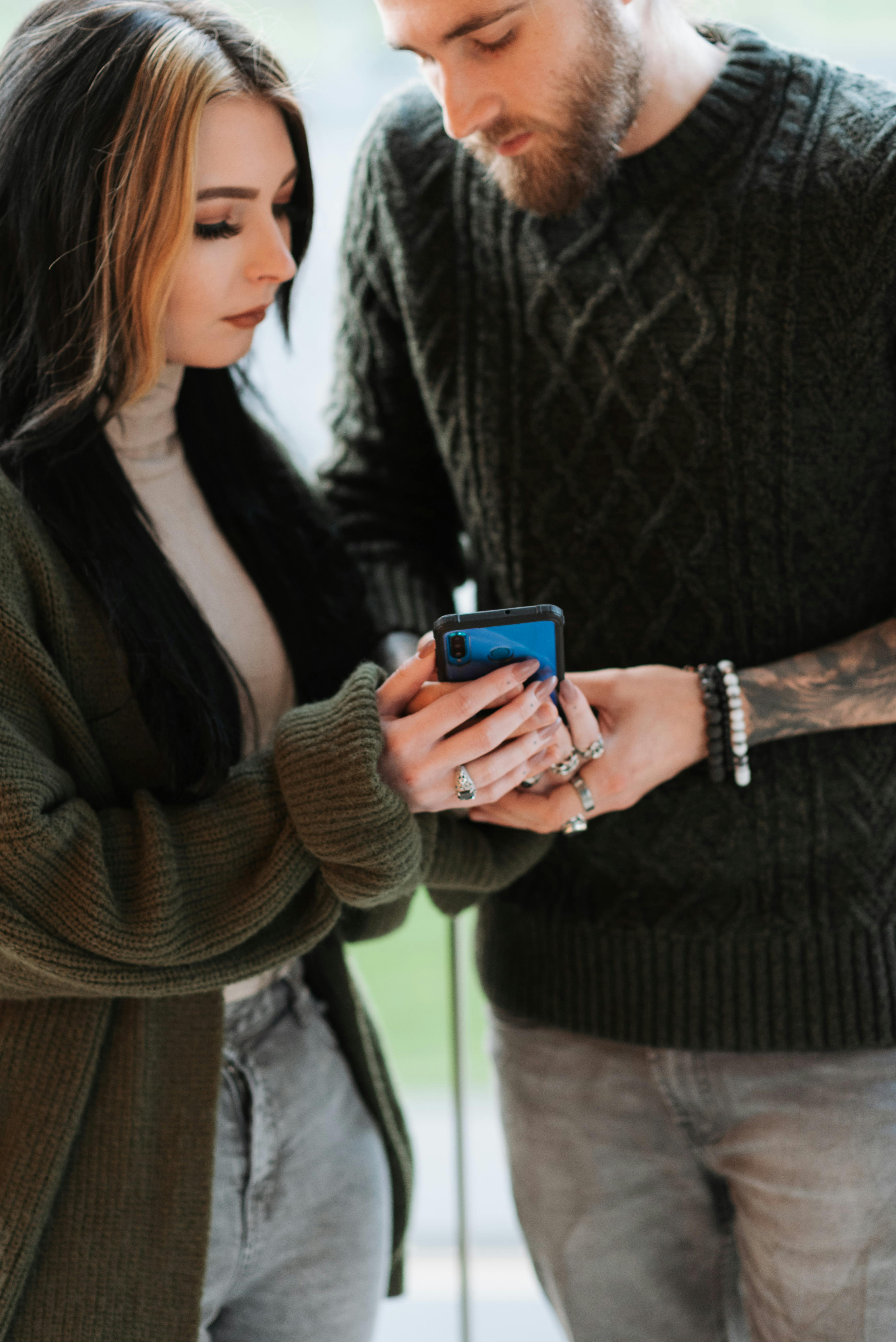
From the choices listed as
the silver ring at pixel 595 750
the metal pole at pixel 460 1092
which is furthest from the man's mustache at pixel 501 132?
the metal pole at pixel 460 1092

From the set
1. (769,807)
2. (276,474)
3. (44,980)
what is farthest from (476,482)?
(44,980)

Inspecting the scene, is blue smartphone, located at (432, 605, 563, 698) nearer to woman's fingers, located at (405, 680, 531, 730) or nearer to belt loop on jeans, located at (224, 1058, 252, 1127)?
woman's fingers, located at (405, 680, 531, 730)

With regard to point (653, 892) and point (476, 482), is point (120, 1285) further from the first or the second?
point (476, 482)

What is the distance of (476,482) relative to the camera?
4.48 feet

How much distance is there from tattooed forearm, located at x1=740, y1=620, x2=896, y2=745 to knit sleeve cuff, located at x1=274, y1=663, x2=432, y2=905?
40cm

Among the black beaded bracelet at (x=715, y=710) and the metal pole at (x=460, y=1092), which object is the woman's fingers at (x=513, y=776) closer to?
the black beaded bracelet at (x=715, y=710)

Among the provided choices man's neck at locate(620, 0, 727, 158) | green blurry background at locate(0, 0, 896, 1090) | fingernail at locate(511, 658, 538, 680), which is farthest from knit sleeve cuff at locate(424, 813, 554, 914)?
man's neck at locate(620, 0, 727, 158)

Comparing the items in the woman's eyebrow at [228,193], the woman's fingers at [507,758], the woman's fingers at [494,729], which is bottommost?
the woman's fingers at [507,758]

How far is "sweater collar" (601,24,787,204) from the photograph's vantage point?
48.3 inches

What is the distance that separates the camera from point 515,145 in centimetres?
124

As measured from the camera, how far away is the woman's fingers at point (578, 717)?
1.10 metres

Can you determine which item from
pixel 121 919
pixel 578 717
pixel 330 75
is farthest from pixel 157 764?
pixel 330 75

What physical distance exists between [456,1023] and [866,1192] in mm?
658

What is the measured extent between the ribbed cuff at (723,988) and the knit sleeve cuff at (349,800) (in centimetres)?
36
